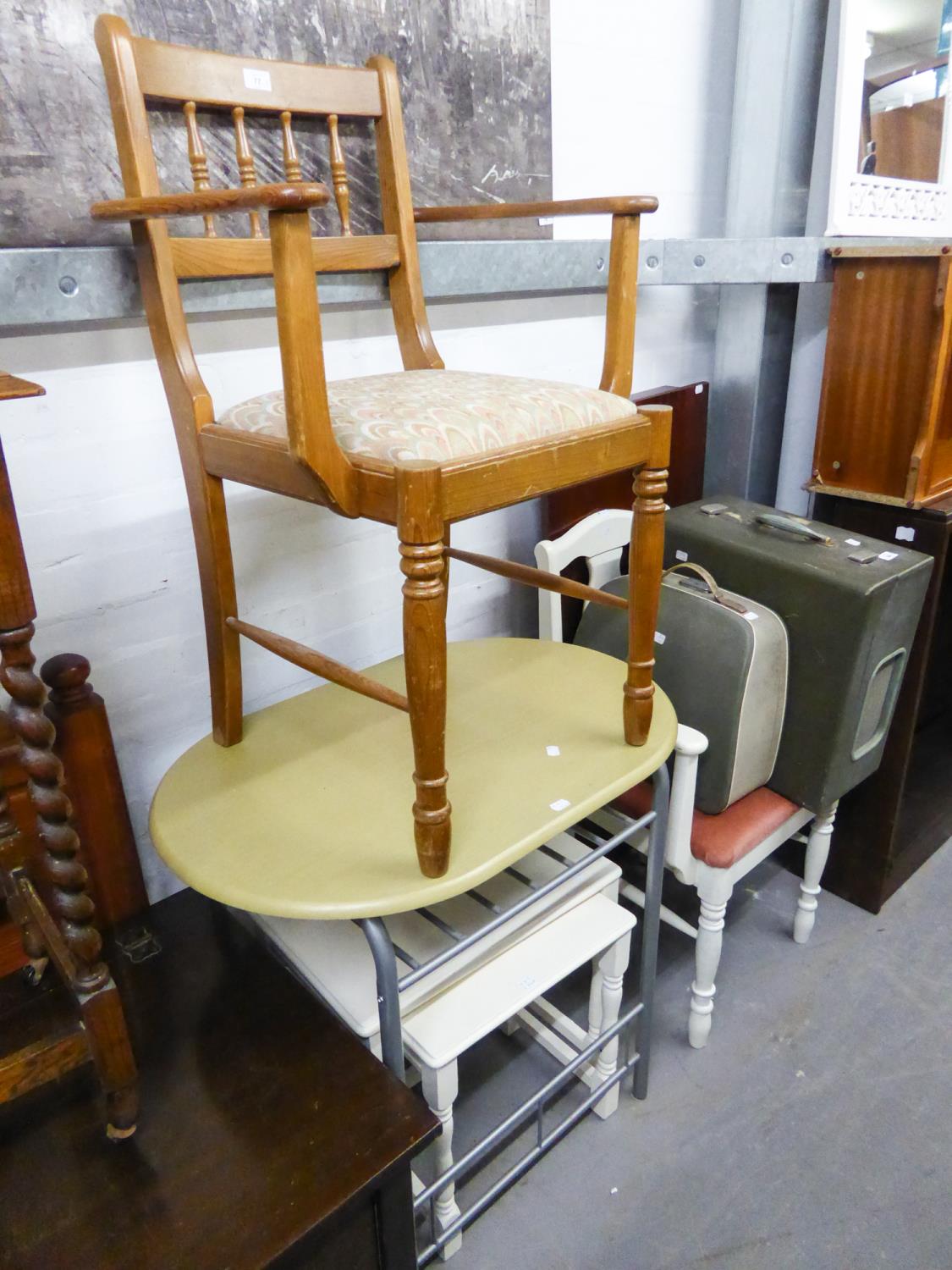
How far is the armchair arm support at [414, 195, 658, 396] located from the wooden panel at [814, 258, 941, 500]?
61 cm

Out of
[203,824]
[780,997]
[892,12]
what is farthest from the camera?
[892,12]

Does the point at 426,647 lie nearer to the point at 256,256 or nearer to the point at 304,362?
the point at 304,362

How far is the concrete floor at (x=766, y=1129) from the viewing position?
1159 millimetres

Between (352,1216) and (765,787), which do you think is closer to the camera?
(352,1216)

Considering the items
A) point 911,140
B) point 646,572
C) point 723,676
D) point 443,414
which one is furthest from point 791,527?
point 911,140

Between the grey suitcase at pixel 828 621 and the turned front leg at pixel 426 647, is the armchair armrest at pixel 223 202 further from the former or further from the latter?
the grey suitcase at pixel 828 621

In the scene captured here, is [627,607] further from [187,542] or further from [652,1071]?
[652,1071]

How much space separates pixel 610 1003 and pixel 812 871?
52cm

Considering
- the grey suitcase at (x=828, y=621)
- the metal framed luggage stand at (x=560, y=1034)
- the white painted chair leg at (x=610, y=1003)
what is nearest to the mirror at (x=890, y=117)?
the grey suitcase at (x=828, y=621)

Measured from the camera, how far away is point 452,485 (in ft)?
2.67

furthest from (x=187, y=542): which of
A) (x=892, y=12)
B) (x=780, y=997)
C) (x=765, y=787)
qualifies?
(x=892, y=12)

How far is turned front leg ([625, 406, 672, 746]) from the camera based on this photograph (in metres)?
1.03

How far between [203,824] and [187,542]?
0.45m

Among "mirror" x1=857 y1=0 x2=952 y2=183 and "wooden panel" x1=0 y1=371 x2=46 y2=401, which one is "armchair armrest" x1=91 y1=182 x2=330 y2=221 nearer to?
"wooden panel" x1=0 y1=371 x2=46 y2=401
